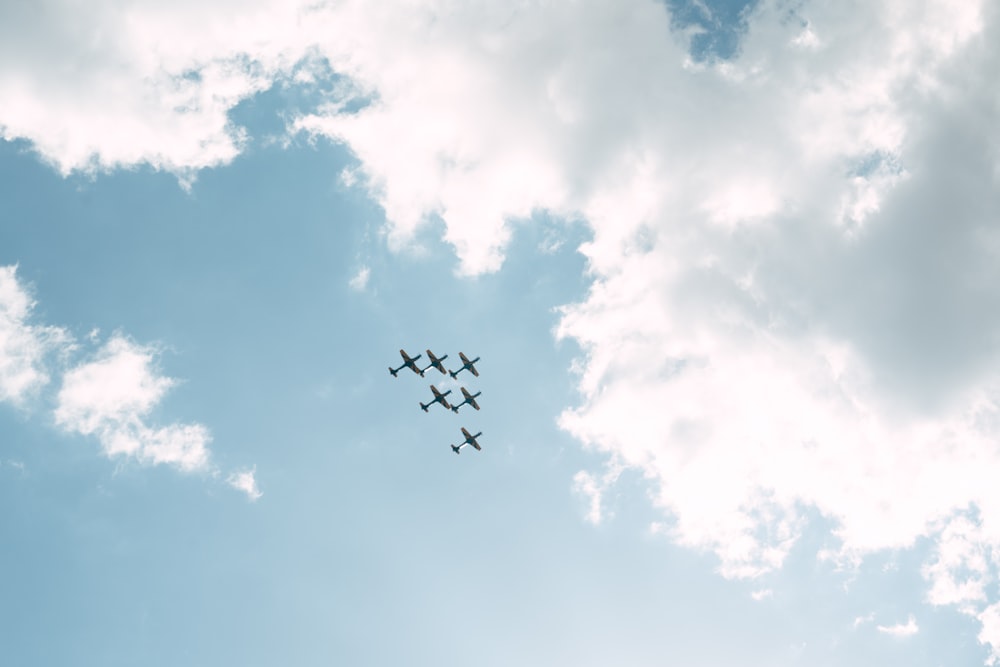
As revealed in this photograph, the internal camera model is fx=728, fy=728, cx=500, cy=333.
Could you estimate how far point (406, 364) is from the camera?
636 ft

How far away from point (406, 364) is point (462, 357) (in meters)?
15.8

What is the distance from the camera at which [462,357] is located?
19988 centimetres
